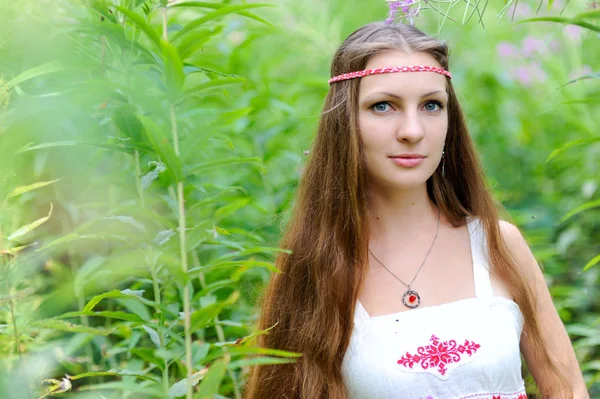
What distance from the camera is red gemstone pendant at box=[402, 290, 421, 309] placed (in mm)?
1489

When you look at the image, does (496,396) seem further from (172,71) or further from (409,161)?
(172,71)

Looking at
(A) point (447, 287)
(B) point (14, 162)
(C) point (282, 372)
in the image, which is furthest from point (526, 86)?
(B) point (14, 162)

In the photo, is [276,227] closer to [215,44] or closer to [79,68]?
[215,44]

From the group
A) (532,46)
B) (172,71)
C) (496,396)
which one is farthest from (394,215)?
(532,46)

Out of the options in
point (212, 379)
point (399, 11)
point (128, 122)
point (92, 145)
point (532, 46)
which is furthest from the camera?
point (532, 46)

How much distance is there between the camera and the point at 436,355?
4.68ft

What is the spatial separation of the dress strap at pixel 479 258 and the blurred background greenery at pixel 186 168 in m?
0.26

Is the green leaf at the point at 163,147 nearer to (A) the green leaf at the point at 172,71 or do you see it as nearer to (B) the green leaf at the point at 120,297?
(A) the green leaf at the point at 172,71

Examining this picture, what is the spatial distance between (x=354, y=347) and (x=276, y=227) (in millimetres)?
617

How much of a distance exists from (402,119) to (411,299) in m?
0.36

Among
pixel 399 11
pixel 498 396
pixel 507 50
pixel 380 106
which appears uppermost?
pixel 507 50

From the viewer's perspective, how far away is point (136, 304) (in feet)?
3.84

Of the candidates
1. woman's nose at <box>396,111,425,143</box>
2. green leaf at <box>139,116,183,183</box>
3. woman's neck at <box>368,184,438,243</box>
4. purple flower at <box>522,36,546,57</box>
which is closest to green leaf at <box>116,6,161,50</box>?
green leaf at <box>139,116,183,183</box>

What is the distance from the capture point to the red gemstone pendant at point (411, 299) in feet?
4.89
